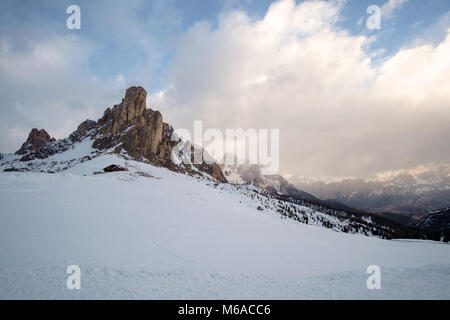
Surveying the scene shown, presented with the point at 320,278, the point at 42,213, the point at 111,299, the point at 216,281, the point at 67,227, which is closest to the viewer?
the point at 111,299

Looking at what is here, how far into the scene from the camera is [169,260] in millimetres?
9898

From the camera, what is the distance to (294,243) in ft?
49.1

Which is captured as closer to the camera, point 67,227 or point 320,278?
point 320,278

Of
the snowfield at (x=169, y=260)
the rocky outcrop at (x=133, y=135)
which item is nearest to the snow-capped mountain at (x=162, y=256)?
the snowfield at (x=169, y=260)

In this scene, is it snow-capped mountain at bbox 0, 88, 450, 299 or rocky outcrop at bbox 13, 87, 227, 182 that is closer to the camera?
snow-capped mountain at bbox 0, 88, 450, 299

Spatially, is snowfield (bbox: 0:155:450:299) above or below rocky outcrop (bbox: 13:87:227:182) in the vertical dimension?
below

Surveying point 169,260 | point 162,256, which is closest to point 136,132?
point 162,256

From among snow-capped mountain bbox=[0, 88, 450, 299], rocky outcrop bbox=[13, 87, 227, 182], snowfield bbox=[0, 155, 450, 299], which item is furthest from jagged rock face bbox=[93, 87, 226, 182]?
snowfield bbox=[0, 155, 450, 299]

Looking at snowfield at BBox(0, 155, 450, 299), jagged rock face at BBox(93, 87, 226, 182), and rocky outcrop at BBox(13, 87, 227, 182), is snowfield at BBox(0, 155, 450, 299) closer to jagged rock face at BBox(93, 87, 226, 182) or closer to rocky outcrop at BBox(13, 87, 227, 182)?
rocky outcrop at BBox(13, 87, 227, 182)

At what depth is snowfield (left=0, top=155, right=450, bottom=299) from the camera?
24.2 ft

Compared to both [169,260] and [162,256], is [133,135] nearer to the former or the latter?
[162,256]
